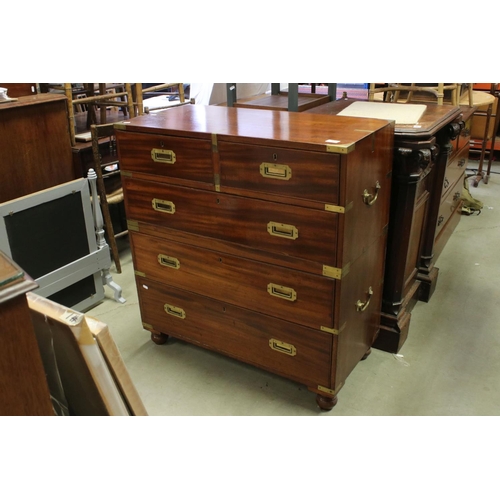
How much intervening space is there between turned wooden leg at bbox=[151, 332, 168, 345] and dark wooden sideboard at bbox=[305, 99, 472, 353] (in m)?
1.05

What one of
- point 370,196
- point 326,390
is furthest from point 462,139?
point 326,390

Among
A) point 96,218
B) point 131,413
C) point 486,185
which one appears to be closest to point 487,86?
point 486,185

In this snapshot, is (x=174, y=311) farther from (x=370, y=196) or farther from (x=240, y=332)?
(x=370, y=196)

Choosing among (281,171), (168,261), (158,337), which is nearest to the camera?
(281,171)

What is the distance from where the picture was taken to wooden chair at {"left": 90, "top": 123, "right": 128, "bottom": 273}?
2.95m

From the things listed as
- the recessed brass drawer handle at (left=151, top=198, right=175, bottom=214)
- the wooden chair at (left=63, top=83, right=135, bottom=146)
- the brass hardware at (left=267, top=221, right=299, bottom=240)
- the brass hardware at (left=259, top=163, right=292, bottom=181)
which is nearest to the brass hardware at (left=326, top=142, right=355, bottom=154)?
the brass hardware at (left=259, top=163, right=292, bottom=181)

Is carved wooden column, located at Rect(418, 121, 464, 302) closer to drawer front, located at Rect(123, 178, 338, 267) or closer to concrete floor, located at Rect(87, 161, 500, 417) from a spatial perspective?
concrete floor, located at Rect(87, 161, 500, 417)

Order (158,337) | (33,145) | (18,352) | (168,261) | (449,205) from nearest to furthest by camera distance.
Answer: (18,352) < (168,261) < (158,337) < (33,145) < (449,205)

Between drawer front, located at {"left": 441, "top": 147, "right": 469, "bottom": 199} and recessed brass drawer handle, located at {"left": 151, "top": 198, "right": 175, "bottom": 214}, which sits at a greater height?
recessed brass drawer handle, located at {"left": 151, "top": 198, "right": 175, "bottom": 214}

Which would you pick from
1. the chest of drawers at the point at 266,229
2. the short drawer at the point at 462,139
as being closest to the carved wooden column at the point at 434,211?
the short drawer at the point at 462,139

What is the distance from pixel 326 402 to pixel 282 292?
1.66 ft

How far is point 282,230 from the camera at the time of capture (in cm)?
188

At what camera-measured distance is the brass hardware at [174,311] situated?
2359 millimetres

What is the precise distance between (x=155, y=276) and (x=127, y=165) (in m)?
0.52
